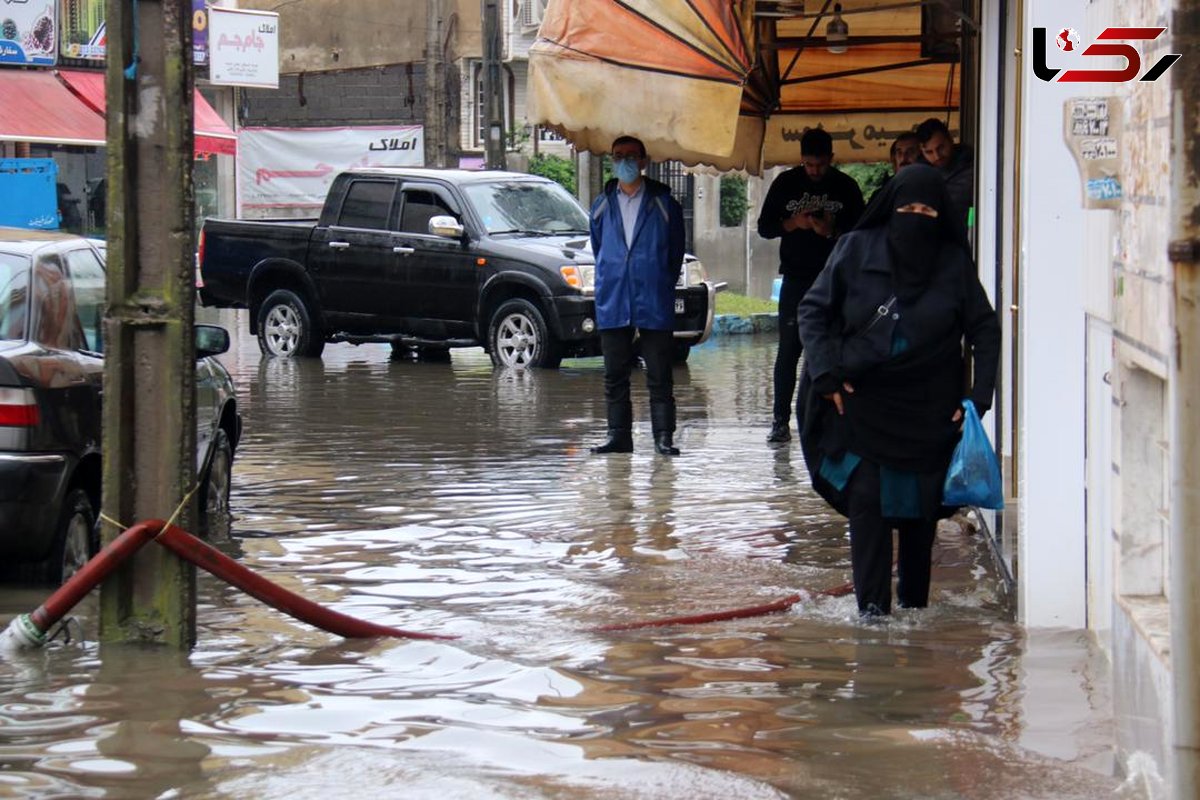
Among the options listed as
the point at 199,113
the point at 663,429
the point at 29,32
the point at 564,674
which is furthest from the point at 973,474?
the point at 199,113

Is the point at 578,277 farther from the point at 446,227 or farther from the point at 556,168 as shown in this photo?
the point at 556,168

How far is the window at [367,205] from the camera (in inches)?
755

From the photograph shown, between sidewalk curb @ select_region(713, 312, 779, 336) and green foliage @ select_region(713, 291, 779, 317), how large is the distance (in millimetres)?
137

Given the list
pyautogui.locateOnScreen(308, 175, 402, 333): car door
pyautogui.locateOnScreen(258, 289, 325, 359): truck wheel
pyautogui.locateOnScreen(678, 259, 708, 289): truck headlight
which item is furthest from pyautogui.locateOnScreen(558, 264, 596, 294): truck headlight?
pyautogui.locateOnScreen(258, 289, 325, 359): truck wheel

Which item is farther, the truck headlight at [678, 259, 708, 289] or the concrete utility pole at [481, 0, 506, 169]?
the concrete utility pole at [481, 0, 506, 169]

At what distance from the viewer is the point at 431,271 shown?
1872 cm

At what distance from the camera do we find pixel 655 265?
38.2ft

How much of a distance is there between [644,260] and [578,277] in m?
6.21

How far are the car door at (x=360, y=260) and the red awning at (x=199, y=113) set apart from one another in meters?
12.0

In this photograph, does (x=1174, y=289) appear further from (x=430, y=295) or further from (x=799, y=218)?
(x=430, y=295)

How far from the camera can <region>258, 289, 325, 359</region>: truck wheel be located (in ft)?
64.6

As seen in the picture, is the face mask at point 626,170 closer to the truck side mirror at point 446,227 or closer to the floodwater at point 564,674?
the floodwater at point 564,674

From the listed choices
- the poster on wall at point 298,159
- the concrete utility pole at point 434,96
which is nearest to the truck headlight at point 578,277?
the concrete utility pole at point 434,96

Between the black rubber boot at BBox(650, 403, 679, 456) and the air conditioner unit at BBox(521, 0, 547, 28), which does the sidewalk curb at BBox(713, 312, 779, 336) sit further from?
the air conditioner unit at BBox(521, 0, 547, 28)
